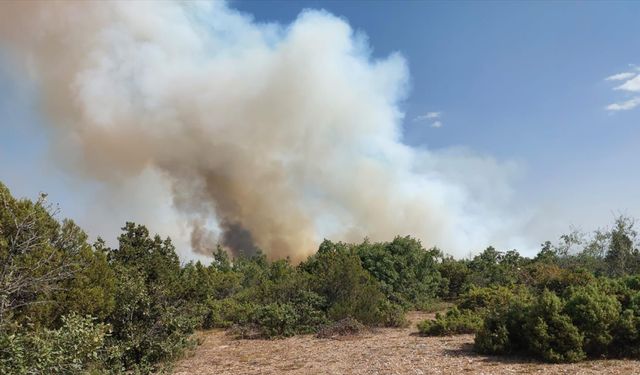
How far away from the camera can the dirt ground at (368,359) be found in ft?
41.1

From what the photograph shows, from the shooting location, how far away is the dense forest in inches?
306

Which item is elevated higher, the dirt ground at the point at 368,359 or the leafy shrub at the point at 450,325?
the leafy shrub at the point at 450,325

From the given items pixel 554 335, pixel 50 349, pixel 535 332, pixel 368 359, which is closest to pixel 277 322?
pixel 368 359

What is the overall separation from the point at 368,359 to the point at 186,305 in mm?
5872

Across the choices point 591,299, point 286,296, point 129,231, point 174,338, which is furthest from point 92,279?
point 591,299

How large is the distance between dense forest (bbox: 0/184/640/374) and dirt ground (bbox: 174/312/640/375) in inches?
31.7

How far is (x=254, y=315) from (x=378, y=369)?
10960 millimetres

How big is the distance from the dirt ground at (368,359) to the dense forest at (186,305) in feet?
2.64

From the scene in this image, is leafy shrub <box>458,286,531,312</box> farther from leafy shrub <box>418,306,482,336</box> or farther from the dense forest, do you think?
leafy shrub <box>418,306,482,336</box>

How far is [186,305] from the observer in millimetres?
15383

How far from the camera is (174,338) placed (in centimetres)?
1359

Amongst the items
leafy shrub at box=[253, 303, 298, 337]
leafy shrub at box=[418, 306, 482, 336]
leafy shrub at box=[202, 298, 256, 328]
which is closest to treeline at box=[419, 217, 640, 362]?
leafy shrub at box=[418, 306, 482, 336]

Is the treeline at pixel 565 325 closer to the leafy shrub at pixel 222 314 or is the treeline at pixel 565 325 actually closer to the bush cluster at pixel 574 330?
the bush cluster at pixel 574 330

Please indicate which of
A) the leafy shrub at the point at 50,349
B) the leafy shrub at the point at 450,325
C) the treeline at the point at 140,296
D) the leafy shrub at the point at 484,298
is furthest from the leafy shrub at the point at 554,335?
the leafy shrub at the point at 50,349
